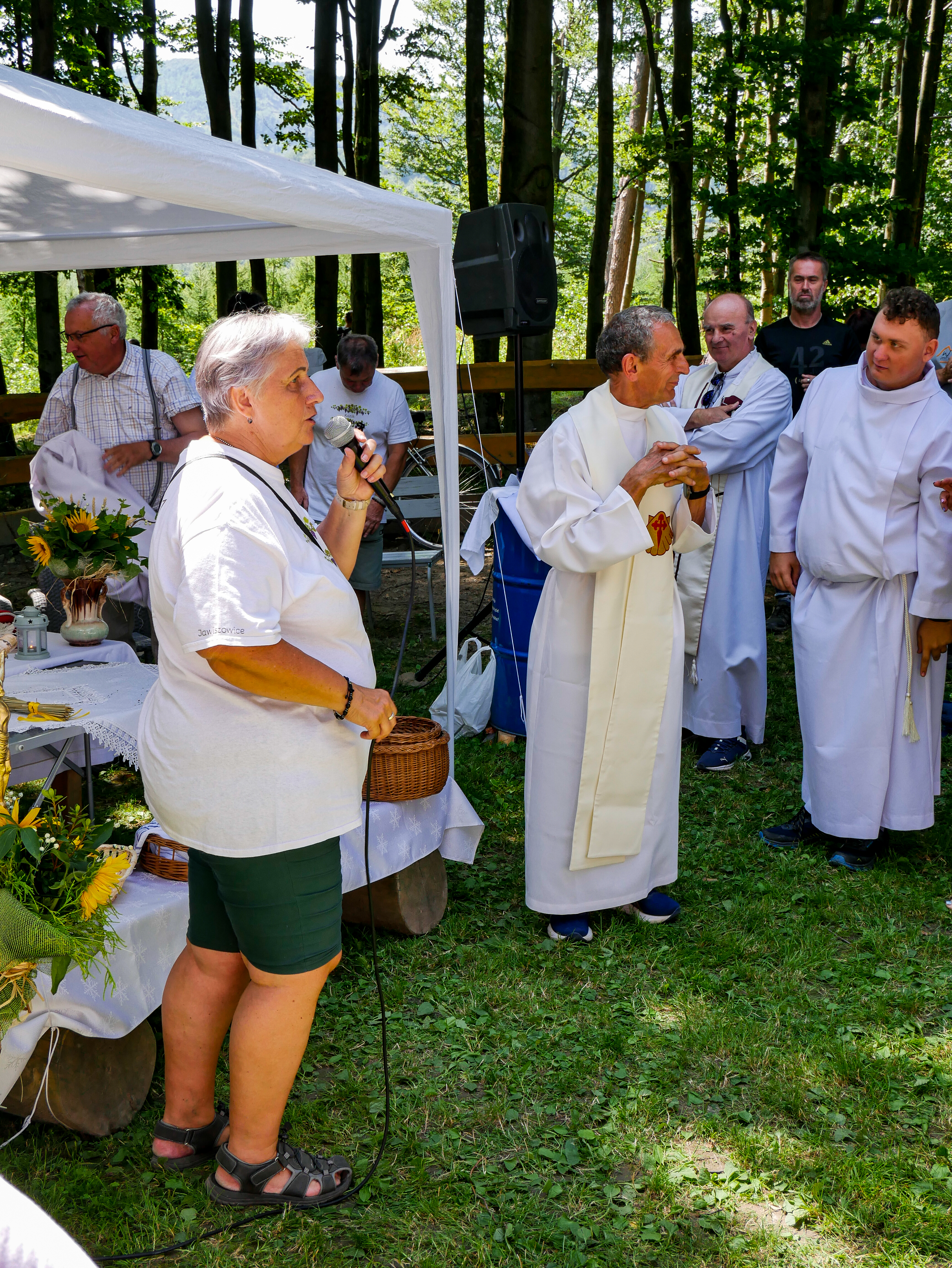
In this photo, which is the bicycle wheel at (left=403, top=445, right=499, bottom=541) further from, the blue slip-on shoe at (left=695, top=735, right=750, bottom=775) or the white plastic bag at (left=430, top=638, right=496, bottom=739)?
the blue slip-on shoe at (left=695, top=735, right=750, bottom=775)

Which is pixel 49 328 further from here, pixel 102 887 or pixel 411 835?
pixel 102 887

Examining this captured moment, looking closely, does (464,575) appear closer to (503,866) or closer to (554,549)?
(503,866)

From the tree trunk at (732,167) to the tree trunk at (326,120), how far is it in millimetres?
4707

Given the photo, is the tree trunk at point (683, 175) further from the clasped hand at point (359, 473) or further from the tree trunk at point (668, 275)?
the clasped hand at point (359, 473)

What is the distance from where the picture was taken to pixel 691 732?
18.6ft

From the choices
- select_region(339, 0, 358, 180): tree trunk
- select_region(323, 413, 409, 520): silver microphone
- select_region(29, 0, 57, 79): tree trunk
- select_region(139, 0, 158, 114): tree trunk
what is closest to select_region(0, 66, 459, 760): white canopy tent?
select_region(323, 413, 409, 520): silver microphone

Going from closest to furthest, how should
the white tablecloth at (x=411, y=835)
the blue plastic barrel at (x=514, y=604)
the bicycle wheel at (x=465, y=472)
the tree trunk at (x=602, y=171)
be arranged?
the white tablecloth at (x=411, y=835), the blue plastic barrel at (x=514, y=604), the bicycle wheel at (x=465, y=472), the tree trunk at (x=602, y=171)

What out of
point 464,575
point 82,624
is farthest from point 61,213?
point 464,575

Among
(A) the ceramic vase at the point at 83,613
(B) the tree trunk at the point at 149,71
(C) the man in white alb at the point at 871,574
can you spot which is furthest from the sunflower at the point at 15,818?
(B) the tree trunk at the point at 149,71

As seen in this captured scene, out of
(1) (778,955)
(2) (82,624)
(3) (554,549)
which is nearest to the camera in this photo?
(3) (554,549)

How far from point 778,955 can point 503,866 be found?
112 centimetres

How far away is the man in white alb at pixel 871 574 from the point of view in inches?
152

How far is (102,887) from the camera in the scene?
2.22 meters

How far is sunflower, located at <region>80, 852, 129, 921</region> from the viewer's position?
221 centimetres
